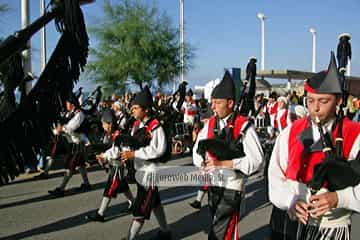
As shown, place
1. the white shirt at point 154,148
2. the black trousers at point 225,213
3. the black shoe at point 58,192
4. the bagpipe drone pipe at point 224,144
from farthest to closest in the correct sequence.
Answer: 1. the black shoe at point 58,192
2. the white shirt at point 154,148
3. the black trousers at point 225,213
4. the bagpipe drone pipe at point 224,144

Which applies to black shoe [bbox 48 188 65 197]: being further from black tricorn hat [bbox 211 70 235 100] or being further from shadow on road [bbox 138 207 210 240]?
black tricorn hat [bbox 211 70 235 100]

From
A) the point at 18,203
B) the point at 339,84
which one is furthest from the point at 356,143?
the point at 18,203

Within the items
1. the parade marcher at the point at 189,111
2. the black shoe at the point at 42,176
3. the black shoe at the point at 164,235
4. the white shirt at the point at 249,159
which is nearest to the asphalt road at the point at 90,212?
the black shoe at the point at 164,235

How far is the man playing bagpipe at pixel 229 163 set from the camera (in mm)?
3424

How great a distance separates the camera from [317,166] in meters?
2.14

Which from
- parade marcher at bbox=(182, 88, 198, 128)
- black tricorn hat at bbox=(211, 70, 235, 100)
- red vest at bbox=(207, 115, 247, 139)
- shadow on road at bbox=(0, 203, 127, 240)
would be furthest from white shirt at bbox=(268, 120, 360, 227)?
parade marcher at bbox=(182, 88, 198, 128)

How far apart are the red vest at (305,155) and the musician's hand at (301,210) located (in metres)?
0.18

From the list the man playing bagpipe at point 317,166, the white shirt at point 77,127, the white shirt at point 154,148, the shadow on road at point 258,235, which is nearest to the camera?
the man playing bagpipe at point 317,166

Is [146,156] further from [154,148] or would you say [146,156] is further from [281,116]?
[281,116]

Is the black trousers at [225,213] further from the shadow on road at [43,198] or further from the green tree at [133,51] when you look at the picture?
the green tree at [133,51]

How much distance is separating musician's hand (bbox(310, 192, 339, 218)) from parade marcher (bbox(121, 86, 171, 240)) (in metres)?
2.59

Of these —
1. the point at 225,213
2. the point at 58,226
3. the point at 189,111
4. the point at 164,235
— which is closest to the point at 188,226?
the point at 164,235

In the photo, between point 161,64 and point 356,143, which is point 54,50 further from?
point 161,64

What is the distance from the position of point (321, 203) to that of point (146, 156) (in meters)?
2.66
